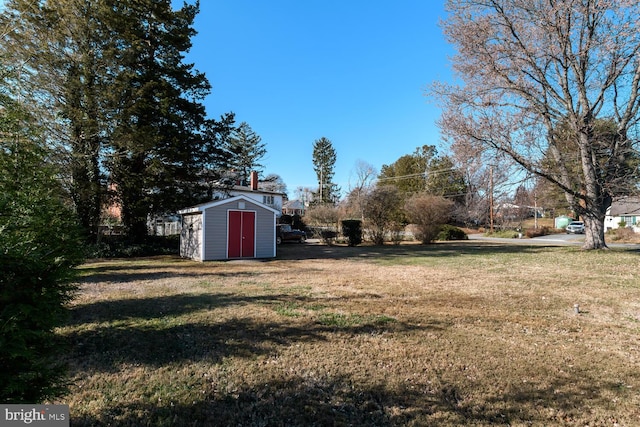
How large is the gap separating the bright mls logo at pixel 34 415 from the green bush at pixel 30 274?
0.16 ft

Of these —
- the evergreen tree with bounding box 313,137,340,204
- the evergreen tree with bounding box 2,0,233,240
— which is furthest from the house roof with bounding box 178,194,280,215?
the evergreen tree with bounding box 313,137,340,204

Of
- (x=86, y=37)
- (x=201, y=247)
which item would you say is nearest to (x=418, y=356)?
(x=201, y=247)

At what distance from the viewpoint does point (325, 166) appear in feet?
181

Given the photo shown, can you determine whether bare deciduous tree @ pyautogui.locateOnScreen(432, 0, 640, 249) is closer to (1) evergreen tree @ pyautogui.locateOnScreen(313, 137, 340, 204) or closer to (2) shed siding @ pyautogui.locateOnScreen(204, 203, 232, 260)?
(2) shed siding @ pyautogui.locateOnScreen(204, 203, 232, 260)

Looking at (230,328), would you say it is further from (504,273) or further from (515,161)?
(515,161)

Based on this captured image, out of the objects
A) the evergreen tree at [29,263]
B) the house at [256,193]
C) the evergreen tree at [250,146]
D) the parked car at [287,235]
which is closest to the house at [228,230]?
the parked car at [287,235]

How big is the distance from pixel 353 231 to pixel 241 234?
8.85m

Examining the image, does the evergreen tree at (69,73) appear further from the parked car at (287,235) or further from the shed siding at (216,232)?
the parked car at (287,235)

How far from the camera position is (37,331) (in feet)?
6.93

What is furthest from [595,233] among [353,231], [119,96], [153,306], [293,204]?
[293,204]

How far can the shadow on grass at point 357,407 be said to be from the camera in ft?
8.69

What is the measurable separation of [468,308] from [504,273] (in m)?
5.09

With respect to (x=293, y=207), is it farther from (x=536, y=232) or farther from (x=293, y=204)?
(x=536, y=232)

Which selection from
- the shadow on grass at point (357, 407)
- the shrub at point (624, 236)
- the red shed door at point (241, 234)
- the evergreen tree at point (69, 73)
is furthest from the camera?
the shrub at point (624, 236)
